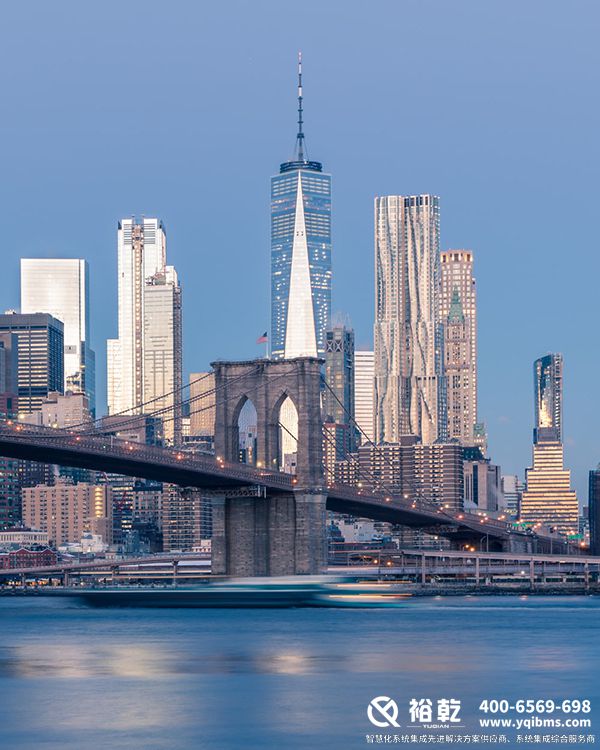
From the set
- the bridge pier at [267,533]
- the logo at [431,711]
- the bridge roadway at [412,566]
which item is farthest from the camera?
the bridge roadway at [412,566]

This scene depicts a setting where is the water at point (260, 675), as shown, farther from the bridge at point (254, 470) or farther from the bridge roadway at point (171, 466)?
the bridge at point (254, 470)

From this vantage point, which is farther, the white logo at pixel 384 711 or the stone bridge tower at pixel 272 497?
→ the stone bridge tower at pixel 272 497

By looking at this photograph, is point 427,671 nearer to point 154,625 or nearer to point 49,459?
point 154,625

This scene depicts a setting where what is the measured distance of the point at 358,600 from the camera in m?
82.9

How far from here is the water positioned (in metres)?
31.1

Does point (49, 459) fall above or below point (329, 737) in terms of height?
above

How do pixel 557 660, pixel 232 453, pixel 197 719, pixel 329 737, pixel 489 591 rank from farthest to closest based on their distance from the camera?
1. pixel 489 591
2. pixel 232 453
3. pixel 557 660
4. pixel 197 719
5. pixel 329 737

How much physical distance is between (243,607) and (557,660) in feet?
122

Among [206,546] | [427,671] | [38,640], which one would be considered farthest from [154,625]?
[206,546]

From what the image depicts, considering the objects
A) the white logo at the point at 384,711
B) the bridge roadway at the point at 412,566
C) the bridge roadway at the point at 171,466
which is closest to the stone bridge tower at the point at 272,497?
the bridge roadway at the point at 171,466

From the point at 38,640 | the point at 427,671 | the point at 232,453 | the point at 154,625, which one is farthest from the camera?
the point at 232,453

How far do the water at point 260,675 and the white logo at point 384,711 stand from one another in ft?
0.77

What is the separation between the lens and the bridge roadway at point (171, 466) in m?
81.8

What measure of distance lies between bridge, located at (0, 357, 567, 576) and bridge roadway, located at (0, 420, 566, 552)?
0.05 meters
